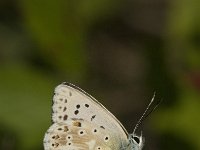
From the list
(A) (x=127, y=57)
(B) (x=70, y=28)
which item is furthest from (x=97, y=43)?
(B) (x=70, y=28)

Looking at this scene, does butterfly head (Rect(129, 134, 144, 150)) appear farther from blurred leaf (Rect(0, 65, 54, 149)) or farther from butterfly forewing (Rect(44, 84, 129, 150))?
blurred leaf (Rect(0, 65, 54, 149))

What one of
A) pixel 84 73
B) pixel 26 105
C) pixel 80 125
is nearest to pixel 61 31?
pixel 84 73


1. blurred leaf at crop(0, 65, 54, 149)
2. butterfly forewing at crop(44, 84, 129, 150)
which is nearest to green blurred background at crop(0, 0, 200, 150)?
blurred leaf at crop(0, 65, 54, 149)

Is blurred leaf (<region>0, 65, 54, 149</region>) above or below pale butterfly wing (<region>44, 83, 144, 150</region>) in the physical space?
below

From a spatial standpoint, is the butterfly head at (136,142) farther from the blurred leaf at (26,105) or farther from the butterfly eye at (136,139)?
the blurred leaf at (26,105)

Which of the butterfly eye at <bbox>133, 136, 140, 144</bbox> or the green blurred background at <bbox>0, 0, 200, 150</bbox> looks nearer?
the butterfly eye at <bbox>133, 136, 140, 144</bbox>

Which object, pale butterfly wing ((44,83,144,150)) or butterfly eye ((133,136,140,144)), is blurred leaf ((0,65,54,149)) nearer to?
pale butterfly wing ((44,83,144,150))

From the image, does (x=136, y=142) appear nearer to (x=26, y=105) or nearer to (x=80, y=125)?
(x=80, y=125)

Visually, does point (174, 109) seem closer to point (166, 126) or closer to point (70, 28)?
point (166, 126)
